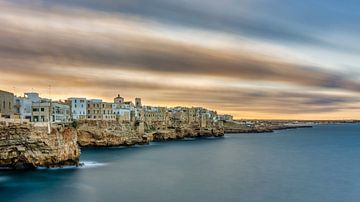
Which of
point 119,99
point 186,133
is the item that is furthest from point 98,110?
point 186,133

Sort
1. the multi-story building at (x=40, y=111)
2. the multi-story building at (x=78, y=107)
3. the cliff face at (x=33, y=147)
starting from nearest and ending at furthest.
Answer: the cliff face at (x=33, y=147) < the multi-story building at (x=40, y=111) < the multi-story building at (x=78, y=107)

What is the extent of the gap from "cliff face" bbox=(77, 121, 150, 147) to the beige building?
2476 cm

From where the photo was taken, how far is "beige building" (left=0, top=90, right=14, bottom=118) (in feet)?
124

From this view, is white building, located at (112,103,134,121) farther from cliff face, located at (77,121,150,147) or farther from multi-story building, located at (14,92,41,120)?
multi-story building, located at (14,92,41,120)

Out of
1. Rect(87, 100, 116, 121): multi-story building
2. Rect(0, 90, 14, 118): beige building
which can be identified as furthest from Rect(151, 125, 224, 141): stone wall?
Rect(0, 90, 14, 118): beige building

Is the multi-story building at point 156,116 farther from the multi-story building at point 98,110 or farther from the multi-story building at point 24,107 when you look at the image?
the multi-story building at point 24,107

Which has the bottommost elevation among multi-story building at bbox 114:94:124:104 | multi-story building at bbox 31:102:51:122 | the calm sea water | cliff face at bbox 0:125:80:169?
the calm sea water

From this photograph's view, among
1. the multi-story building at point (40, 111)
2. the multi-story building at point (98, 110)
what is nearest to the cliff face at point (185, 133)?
the multi-story building at point (98, 110)

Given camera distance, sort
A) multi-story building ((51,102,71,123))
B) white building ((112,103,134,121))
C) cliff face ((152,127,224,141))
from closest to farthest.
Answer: multi-story building ((51,102,71,123)) < white building ((112,103,134,121)) < cliff face ((152,127,224,141))

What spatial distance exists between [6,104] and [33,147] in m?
6.71

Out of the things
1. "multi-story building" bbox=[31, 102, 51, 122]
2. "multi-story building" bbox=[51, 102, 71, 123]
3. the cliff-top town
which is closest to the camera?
the cliff-top town

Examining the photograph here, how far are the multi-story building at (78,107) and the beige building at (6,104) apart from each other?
108 ft

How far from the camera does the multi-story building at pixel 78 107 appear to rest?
7375cm

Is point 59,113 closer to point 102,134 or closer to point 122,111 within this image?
point 102,134
